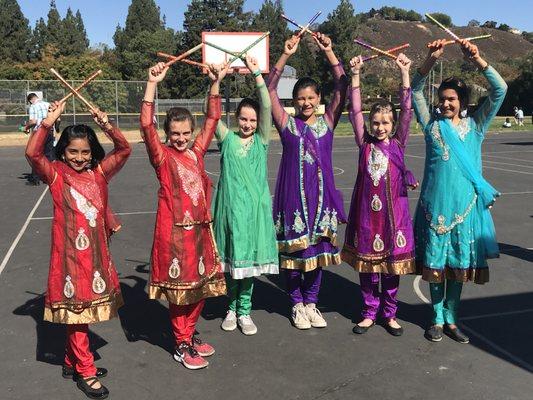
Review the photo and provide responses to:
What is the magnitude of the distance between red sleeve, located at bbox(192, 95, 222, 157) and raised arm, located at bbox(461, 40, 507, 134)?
1693mm

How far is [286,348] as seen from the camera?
3842 mm

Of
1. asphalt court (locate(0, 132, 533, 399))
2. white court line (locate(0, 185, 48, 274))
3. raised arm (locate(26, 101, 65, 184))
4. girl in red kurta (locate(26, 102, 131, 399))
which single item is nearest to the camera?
raised arm (locate(26, 101, 65, 184))

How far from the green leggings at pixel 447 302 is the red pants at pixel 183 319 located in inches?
67.5

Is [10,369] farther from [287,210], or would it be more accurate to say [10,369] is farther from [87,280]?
[287,210]

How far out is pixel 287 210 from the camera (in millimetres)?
4051

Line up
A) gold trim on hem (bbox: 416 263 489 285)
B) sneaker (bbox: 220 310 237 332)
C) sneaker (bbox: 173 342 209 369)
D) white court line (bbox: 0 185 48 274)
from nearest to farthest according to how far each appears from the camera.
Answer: sneaker (bbox: 173 342 209 369)
gold trim on hem (bbox: 416 263 489 285)
sneaker (bbox: 220 310 237 332)
white court line (bbox: 0 185 48 274)

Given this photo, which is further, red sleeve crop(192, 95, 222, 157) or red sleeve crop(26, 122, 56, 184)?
red sleeve crop(192, 95, 222, 157)

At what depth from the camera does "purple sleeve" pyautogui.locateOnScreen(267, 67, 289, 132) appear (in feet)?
13.0

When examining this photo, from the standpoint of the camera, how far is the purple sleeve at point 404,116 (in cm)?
391

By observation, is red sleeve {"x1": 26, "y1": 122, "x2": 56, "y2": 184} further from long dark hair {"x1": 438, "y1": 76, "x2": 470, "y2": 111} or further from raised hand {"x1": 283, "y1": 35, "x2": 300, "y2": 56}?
long dark hair {"x1": 438, "y1": 76, "x2": 470, "y2": 111}

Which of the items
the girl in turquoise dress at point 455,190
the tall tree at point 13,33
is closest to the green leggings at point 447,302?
the girl in turquoise dress at point 455,190

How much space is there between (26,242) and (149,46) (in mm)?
50833

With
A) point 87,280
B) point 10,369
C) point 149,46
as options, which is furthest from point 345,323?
point 149,46

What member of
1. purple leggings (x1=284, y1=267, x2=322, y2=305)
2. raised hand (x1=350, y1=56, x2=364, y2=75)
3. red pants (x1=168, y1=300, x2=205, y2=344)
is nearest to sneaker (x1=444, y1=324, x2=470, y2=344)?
purple leggings (x1=284, y1=267, x2=322, y2=305)
